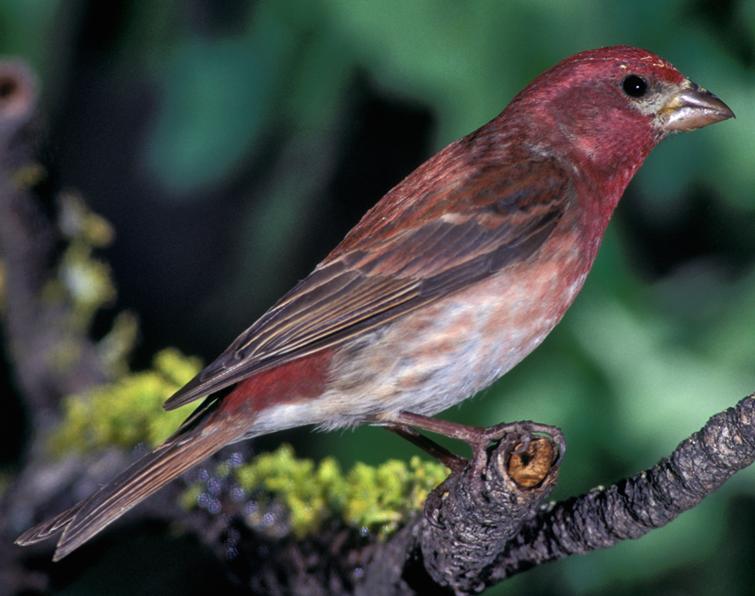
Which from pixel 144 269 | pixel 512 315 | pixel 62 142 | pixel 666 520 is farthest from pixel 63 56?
pixel 666 520

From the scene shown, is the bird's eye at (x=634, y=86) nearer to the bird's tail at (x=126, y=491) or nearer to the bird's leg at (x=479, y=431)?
the bird's leg at (x=479, y=431)

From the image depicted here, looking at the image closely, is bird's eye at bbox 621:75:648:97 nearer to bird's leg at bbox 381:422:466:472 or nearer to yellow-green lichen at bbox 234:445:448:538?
bird's leg at bbox 381:422:466:472

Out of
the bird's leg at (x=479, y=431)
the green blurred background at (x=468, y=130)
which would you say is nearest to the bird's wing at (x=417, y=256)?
the bird's leg at (x=479, y=431)

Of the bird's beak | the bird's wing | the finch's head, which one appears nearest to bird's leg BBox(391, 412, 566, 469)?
the bird's wing

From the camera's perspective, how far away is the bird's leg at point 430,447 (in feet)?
13.3

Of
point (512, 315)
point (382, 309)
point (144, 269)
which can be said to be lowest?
point (512, 315)

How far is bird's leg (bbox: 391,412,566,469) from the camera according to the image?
3.31 m

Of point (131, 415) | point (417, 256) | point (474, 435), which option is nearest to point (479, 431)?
point (474, 435)

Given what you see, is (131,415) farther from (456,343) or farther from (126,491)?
(456,343)

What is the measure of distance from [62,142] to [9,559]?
259 cm

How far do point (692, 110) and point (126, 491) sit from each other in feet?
7.14

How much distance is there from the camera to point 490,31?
4.55 metres

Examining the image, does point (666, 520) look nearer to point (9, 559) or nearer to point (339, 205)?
point (9, 559)

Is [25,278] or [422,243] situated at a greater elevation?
[25,278]
